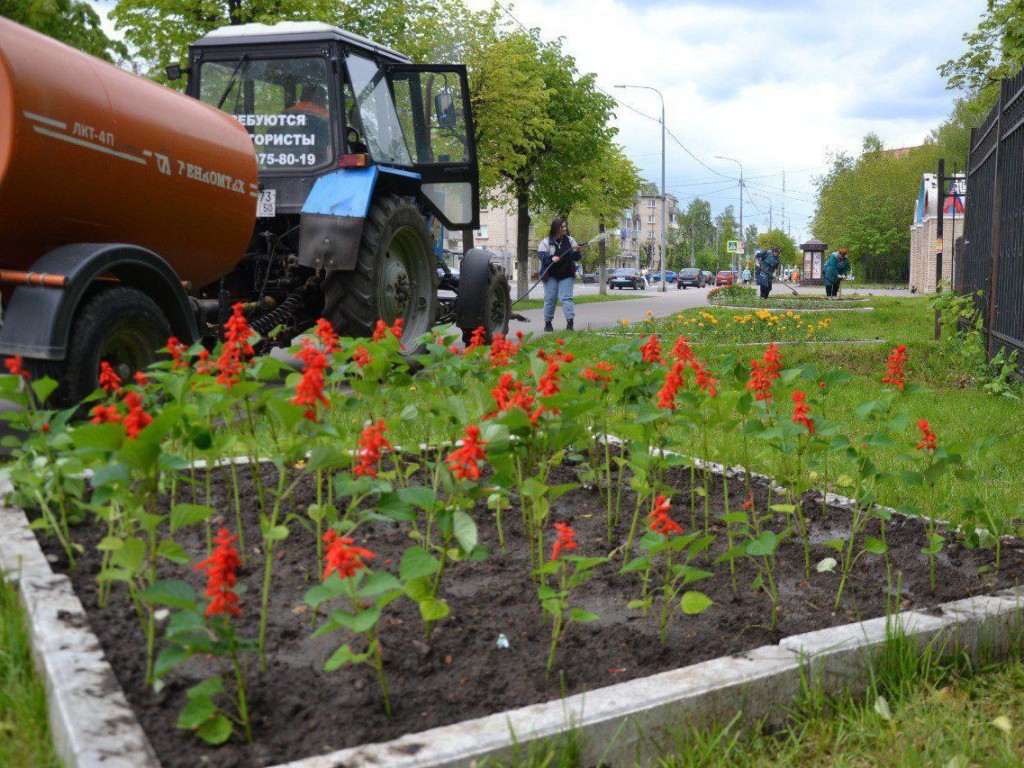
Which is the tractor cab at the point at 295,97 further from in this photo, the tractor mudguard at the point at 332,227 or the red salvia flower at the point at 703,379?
the red salvia flower at the point at 703,379

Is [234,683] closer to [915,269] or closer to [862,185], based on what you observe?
[915,269]

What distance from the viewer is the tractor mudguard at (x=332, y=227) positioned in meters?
7.51

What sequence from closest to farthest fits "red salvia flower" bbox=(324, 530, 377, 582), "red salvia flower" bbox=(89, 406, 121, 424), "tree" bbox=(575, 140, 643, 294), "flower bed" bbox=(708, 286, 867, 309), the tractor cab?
1. "red salvia flower" bbox=(324, 530, 377, 582)
2. "red salvia flower" bbox=(89, 406, 121, 424)
3. the tractor cab
4. "flower bed" bbox=(708, 286, 867, 309)
5. "tree" bbox=(575, 140, 643, 294)

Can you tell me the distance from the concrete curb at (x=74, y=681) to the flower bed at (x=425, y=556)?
0.28 ft

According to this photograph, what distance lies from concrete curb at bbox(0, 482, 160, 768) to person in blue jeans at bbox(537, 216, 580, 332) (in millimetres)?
11835

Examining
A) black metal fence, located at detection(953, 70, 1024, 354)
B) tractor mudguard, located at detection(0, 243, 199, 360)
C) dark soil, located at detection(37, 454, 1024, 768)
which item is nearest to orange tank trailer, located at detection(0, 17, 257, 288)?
tractor mudguard, located at detection(0, 243, 199, 360)

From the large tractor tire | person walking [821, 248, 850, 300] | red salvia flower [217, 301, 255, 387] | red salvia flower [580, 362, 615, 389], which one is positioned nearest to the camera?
red salvia flower [217, 301, 255, 387]

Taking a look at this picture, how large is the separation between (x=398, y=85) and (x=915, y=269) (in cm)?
4893

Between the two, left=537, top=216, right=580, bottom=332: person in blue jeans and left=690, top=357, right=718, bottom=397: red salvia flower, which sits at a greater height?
left=537, top=216, right=580, bottom=332: person in blue jeans

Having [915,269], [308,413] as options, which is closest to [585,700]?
[308,413]

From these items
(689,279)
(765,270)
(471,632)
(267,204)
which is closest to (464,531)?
(471,632)

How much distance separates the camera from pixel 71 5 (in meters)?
14.4

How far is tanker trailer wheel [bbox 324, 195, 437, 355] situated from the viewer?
7773 millimetres

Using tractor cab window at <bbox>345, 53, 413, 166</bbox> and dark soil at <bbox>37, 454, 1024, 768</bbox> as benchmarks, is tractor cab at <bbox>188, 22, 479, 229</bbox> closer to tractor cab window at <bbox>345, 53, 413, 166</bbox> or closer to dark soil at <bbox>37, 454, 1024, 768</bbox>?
tractor cab window at <bbox>345, 53, 413, 166</bbox>
